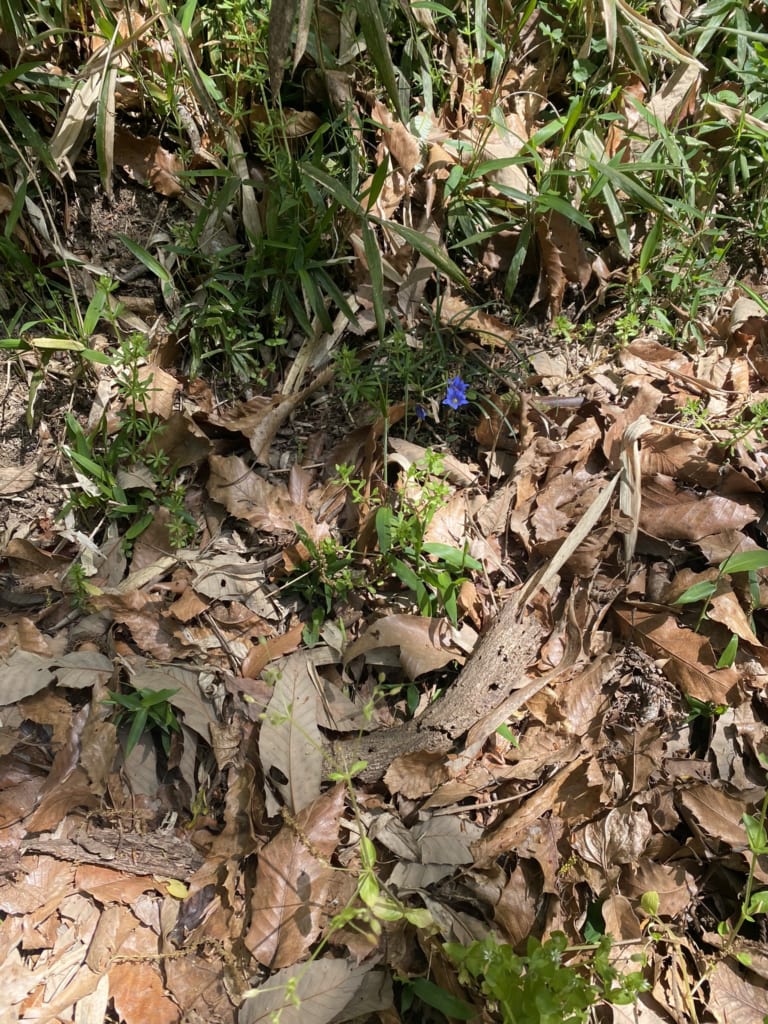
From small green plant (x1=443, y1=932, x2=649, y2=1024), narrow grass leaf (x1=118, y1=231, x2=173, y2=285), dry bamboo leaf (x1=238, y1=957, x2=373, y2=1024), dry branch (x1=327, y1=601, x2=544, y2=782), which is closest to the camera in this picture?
small green plant (x1=443, y1=932, x2=649, y2=1024)

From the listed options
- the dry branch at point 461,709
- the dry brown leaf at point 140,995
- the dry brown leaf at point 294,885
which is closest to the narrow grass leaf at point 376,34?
the dry branch at point 461,709

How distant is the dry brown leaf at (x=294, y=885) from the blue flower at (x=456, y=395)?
1.14m

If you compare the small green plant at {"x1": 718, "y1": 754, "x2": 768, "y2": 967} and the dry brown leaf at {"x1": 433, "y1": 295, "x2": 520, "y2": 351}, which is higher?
the dry brown leaf at {"x1": 433, "y1": 295, "x2": 520, "y2": 351}

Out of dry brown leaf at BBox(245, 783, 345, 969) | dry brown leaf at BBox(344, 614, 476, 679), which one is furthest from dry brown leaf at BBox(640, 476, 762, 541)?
dry brown leaf at BBox(245, 783, 345, 969)

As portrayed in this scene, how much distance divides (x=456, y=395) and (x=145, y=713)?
4.07 ft

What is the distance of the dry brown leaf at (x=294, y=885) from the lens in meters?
1.55

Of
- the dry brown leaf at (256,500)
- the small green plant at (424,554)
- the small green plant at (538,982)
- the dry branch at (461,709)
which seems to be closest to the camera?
the small green plant at (538,982)

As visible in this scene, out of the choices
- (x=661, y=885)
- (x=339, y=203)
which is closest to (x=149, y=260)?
(x=339, y=203)

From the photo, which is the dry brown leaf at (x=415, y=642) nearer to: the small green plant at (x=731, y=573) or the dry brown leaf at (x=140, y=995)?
the small green plant at (x=731, y=573)

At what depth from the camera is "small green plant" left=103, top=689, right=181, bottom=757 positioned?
1.79m

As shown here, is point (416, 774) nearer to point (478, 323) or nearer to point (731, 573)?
Result: point (731, 573)

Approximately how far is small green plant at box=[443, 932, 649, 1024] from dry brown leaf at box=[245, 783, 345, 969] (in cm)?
33

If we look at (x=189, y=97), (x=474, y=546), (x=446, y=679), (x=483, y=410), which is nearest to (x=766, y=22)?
(x=483, y=410)

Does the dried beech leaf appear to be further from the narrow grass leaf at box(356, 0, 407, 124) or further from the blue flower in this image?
the narrow grass leaf at box(356, 0, 407, 124)
